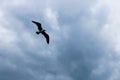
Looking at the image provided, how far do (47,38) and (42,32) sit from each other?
4.39 meters

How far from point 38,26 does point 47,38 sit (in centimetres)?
812

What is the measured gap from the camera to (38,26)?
167875mm

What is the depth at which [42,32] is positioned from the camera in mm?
170125

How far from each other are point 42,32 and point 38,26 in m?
3.74

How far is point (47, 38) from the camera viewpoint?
173 meters
